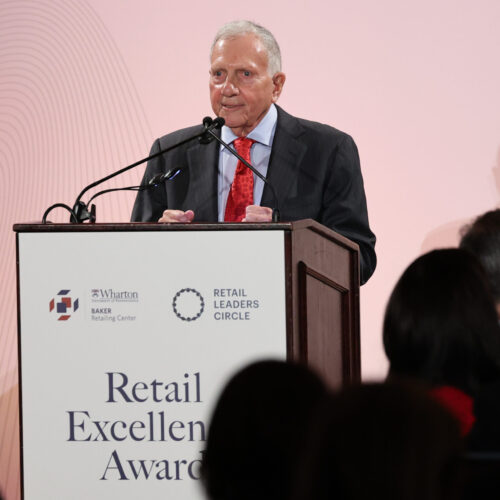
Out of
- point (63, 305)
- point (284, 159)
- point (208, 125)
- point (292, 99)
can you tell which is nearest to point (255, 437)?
point (63, 305)

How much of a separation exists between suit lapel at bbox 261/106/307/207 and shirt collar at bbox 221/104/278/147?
2 centimetres

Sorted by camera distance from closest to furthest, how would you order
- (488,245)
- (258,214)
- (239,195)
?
(488,245) → (258,214) → (239,195)

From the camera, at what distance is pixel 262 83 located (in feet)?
11.2

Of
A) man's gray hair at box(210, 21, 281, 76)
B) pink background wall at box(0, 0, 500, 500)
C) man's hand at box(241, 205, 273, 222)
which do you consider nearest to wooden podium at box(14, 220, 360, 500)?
man's hand at box(241, 205, 273, 222)

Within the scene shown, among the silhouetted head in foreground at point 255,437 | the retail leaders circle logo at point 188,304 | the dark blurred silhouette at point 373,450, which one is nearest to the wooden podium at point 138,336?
the retail leaders circle logo at point 188,304

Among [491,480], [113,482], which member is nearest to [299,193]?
[113,482]

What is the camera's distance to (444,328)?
1600 mm

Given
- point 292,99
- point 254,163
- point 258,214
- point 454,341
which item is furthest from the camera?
point 292,99

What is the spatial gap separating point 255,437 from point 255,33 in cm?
252

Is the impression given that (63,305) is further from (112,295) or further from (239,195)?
(239,195)

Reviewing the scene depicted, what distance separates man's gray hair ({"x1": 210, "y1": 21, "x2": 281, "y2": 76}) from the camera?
3385 mm

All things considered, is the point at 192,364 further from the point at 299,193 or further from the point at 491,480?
the point at 491,480

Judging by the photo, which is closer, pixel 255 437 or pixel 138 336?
pixel 255 437

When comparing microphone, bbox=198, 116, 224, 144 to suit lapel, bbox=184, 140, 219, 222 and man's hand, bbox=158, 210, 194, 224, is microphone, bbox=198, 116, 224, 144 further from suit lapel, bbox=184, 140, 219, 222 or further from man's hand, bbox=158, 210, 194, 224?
suit lapel, bbox=184, 140, 219, 222
